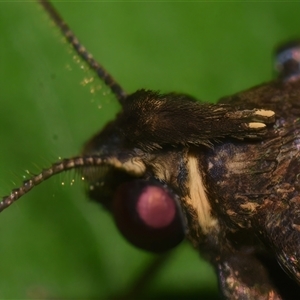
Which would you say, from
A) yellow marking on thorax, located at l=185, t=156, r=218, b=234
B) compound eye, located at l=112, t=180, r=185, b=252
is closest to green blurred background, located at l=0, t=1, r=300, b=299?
compound eye, located at l=112, t=180, r=185, b=252

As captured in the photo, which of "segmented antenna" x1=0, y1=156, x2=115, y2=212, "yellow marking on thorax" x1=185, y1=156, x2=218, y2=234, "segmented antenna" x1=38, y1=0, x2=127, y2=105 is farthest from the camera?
"segmented antenna" x1=38, y1=0, x2=127, y2=105

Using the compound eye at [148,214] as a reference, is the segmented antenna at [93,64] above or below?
above

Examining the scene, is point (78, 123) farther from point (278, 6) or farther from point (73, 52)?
point (278, 6)

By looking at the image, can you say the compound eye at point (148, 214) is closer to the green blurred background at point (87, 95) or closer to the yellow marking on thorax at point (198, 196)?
the yellow marking on thorax at point (198, 196)

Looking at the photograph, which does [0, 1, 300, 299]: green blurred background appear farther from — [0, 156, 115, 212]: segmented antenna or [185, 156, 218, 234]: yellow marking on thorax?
[185, 156, 218, 234]: yellow marking on thorax

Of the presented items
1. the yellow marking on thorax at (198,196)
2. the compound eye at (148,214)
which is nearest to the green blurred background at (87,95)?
the compound eye at (148,214)

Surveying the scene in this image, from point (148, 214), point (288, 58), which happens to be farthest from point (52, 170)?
point (288, 58)
